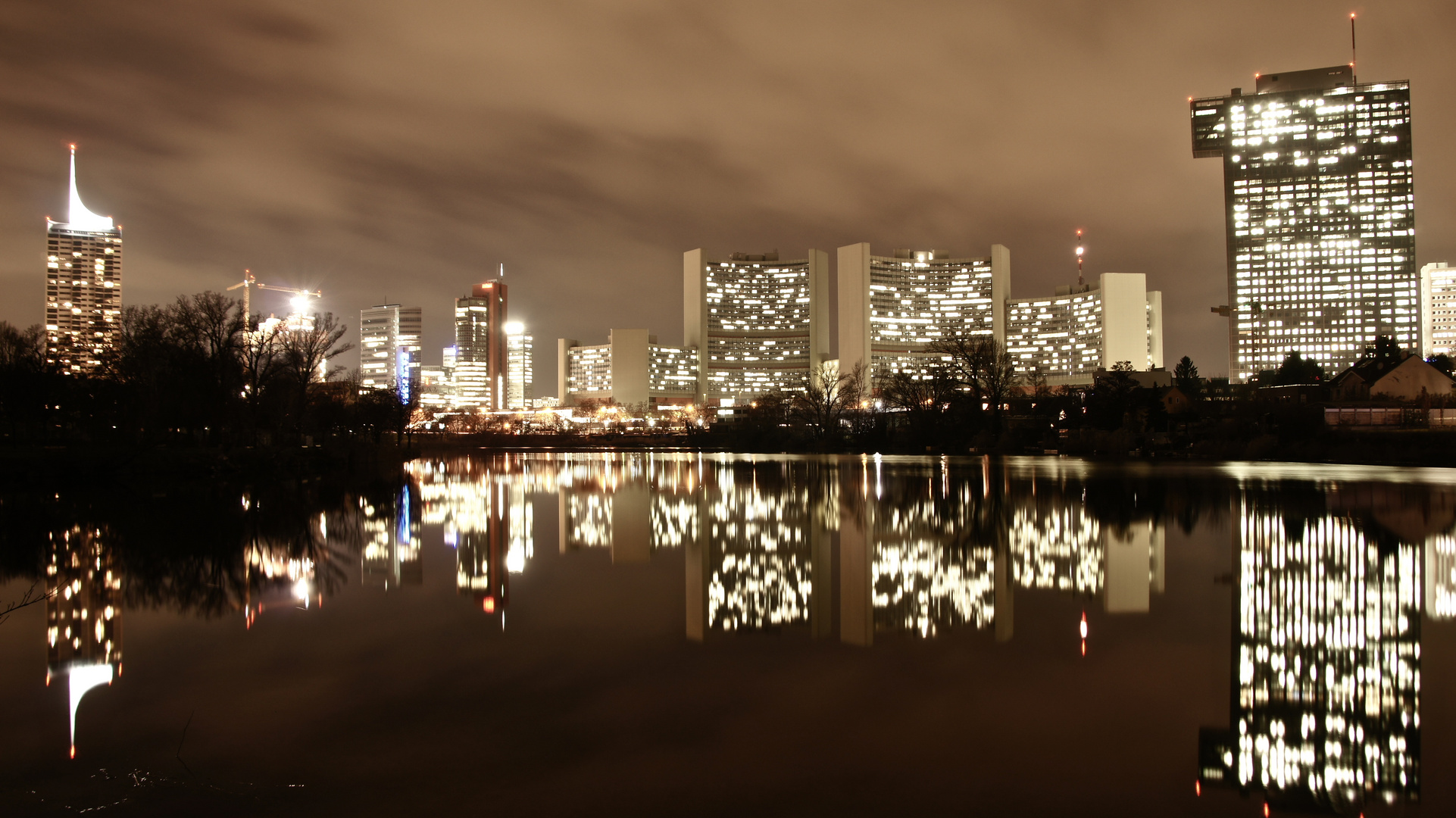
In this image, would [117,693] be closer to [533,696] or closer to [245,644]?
[245,644]

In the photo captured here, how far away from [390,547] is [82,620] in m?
6.16

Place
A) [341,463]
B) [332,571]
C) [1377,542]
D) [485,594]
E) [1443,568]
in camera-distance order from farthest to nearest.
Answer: [341,463]
[1377,542]
[332,571]
[1443,568]
[485,594]

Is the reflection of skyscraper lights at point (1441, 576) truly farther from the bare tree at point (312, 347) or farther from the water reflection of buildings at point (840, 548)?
the bare tree at point (312, 347)

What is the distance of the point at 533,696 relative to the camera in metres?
6.55

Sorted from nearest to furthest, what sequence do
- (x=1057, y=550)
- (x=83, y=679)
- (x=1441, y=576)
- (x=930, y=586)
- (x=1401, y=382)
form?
(x=83, y=679), (x=930, y=586), (x=1441, y=576), (x=1057, y=550), (x=1401, y=382)

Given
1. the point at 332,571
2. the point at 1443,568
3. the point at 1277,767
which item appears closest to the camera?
the point at 1277,767

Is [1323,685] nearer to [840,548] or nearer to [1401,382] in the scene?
[840,548]

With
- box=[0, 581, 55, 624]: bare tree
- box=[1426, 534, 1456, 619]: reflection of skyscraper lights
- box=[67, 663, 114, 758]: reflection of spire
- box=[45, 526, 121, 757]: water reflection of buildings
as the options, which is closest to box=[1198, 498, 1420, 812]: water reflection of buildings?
box=[1426, 534, 1456, 619]: reflection of skyscraper lights

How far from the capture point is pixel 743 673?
7.07 metres

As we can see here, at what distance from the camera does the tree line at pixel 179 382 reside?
42.6 metres

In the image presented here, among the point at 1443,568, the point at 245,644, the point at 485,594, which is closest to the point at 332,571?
the point at 485,594

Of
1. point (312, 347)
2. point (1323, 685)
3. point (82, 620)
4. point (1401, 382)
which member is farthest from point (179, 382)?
point (1401, 382)

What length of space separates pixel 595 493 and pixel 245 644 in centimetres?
2103

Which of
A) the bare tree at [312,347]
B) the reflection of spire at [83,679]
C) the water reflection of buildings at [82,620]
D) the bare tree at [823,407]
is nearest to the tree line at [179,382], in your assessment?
the bare tree at [312,347]
